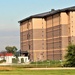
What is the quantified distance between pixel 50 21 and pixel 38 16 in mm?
9641

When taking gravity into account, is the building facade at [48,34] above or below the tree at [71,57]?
above

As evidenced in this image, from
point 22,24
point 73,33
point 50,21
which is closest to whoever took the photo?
point 73,33

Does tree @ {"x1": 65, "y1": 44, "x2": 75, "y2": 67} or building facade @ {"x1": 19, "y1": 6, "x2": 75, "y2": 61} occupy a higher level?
building facade @ {"x1": 19, "y1": 6, "x2": 75, "y2": 61}

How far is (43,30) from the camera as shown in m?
137

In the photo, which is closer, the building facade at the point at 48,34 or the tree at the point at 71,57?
the tree at the point at 71,57

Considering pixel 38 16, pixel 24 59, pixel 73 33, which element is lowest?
pixel 24 59

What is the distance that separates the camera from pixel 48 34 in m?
134

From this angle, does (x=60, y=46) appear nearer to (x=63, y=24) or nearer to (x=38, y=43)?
(x=63, y=24)

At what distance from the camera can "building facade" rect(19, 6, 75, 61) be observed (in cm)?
11944

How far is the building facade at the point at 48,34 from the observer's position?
11944cm

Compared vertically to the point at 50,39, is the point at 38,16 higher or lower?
higher

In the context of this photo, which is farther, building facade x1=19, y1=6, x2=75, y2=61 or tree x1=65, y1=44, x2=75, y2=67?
building facade x1=19, y1=6, x2=75, y2=61

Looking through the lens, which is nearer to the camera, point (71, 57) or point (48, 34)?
point (71, 57)

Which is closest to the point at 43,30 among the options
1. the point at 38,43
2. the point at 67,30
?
the point at 38,43
